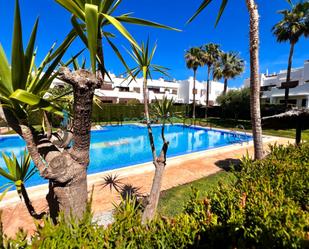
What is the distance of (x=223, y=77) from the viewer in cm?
3534

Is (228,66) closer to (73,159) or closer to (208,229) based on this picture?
(208,229)

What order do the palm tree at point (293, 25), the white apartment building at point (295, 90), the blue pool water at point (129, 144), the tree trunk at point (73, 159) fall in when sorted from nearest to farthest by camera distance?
the tree trunk at point (73, 159) < the blue pool water at point (129, 144) < the palm tree at point (293, 25) < the white apartment building at point (295, 90)

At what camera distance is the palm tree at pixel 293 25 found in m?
21.9

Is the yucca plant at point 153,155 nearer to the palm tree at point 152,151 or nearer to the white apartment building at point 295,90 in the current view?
the palm tree at point 152,151

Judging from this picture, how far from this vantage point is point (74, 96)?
217cm

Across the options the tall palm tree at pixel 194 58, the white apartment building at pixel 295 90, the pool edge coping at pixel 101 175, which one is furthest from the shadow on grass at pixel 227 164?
the white apartment building at pixel 295 90

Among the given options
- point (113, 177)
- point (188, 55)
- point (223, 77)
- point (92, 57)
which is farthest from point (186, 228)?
point (223, 77)

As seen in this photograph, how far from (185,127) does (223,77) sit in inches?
554

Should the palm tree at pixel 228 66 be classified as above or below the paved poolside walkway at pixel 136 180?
above

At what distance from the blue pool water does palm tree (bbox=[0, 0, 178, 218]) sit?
8.31 m

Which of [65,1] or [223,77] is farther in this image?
[223,77]

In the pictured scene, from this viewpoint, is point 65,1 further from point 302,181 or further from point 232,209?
point 302,181

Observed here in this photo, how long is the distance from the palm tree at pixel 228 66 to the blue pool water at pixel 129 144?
14144 millimetres

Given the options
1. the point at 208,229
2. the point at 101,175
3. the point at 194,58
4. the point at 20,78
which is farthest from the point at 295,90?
the point at 20,78
